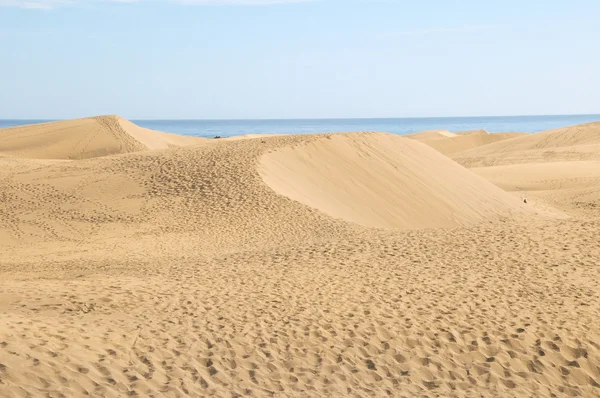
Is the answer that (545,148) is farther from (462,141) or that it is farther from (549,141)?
(462,141)

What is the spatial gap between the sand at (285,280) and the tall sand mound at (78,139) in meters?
14.3

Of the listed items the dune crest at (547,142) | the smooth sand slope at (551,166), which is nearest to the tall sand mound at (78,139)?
the smooth sand slope at (551,166)

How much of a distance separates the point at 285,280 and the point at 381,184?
1014 centimetres

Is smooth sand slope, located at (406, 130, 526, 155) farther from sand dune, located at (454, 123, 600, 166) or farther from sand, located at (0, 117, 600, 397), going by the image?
sand, located at (0, 117, 600, 397)

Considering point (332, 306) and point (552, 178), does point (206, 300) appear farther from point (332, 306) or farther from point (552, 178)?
point (552, 178)

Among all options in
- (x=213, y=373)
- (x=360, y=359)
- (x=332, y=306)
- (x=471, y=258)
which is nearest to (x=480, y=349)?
(x=360, y=359)

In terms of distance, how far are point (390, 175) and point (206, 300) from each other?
12374 millimetres

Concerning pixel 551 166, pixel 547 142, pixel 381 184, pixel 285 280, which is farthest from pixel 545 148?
pixel 285 280

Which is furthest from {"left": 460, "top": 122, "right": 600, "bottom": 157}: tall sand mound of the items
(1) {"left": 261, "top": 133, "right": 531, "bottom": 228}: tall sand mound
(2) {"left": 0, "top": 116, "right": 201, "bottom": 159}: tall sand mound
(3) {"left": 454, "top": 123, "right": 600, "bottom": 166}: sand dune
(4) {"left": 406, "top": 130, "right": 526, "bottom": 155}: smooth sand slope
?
(1) {"left": 261, "top": 133, "right": 531, "bottom": 228}: tall sand mound

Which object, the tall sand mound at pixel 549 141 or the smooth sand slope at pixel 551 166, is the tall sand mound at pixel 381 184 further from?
the tall sand mound at pixel 549 141

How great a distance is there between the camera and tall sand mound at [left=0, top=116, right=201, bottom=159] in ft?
120

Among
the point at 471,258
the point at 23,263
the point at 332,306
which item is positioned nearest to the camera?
the point at 332,306

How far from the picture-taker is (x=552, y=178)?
31.1 m

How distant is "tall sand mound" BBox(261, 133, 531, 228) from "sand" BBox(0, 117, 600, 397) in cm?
7
